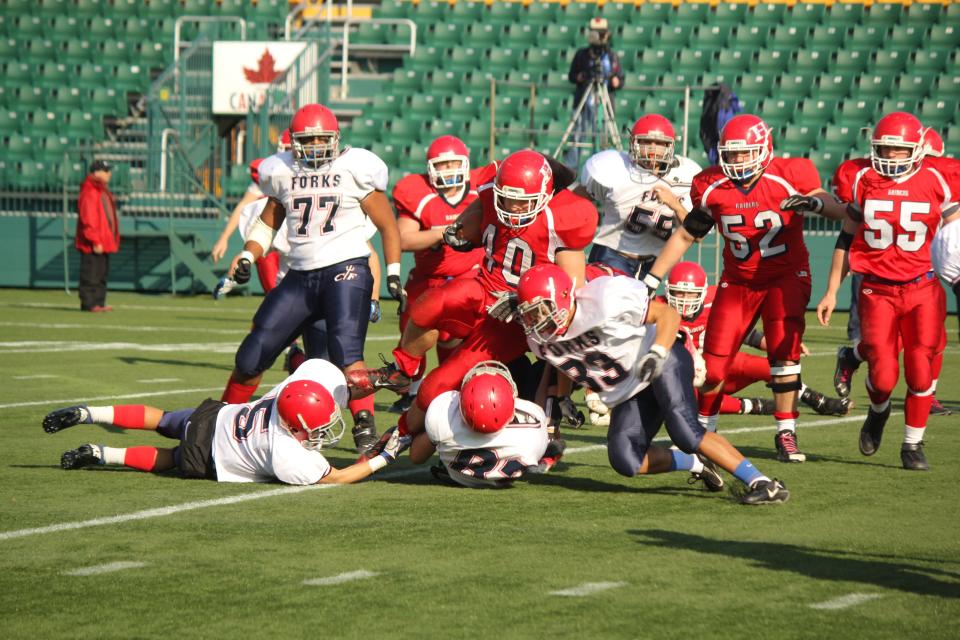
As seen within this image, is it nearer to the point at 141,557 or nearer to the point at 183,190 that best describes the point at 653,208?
the point at 141,557

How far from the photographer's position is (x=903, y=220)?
7426mm

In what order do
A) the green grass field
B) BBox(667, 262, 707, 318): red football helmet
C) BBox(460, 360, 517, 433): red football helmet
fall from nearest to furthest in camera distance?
the green grass field
BBox(460, 360, 517, 433): red football helmet
BBox(667, 262, 707, 318): red football helmet

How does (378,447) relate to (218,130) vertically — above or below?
below

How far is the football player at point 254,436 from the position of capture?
6.32m

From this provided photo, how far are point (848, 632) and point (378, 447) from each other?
122 inches

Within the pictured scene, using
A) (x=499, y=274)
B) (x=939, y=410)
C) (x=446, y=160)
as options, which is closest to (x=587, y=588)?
(x=499, y=274)

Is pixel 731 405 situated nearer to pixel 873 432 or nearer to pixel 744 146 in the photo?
pixel 873 432

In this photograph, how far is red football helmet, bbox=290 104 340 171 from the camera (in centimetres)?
787

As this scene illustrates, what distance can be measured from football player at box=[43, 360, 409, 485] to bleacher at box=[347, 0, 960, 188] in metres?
13.3

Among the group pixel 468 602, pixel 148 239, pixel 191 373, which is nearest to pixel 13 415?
pixel 191 373

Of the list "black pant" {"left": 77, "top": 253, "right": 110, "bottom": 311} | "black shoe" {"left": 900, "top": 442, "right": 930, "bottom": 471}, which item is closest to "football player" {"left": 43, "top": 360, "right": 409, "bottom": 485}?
"black shoe" {"left": 900, "top": 442, "right": 930, "bottom": 471}

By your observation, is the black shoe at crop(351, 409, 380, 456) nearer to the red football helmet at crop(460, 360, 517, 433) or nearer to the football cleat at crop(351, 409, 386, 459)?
the football cleat at crop(351, 409, 386, 459)

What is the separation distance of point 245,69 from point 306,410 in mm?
15911

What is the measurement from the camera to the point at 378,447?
6793 mm
